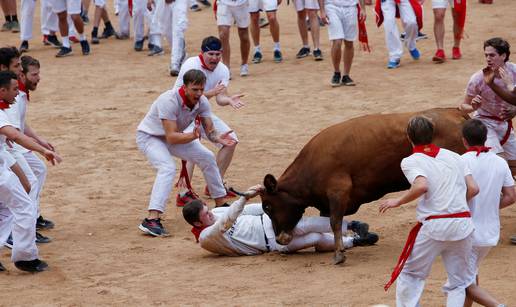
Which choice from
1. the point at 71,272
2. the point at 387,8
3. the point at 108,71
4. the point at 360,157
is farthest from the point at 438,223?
the point at 108,71

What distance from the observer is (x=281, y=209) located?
10.2 metres

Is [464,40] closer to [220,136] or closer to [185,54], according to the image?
[185,54]


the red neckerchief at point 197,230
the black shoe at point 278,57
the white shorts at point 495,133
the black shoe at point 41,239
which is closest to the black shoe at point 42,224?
the black shoe at point 41,239

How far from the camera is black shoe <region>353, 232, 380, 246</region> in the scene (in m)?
10.4

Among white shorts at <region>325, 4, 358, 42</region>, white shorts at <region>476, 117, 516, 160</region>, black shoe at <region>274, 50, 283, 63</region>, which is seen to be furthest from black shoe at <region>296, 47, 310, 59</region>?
white shorts at <region>476, 117, 516, 160</region>

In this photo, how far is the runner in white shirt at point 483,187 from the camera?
8102mm

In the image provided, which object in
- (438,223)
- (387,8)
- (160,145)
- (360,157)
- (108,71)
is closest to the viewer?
(438,223)

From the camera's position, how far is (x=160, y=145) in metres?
11.6

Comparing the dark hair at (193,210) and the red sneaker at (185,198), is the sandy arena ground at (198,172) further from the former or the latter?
the dark hair at (193,210)

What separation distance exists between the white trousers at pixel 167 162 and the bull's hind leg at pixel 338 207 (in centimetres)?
211

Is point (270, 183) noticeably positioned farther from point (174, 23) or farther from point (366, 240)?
point (174, 23)

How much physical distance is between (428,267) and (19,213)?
3.90m

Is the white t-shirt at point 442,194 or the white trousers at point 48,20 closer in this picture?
the white t-shirt at point 442,194

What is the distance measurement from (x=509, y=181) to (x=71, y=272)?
4.19 m
